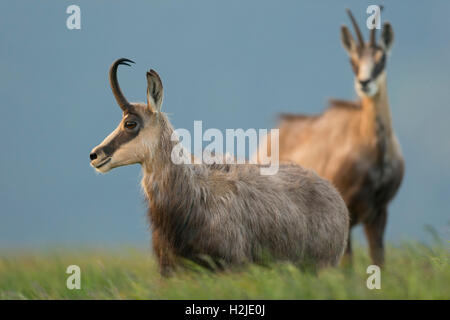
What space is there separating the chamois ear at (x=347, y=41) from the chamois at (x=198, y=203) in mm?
5523

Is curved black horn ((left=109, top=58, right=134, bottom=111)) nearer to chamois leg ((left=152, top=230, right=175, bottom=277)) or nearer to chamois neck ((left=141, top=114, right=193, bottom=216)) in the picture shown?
chamois neck ((left=141, top=114, right=193, bottom=216))

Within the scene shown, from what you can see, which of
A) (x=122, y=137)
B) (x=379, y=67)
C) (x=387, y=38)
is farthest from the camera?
(x=387, y=38)

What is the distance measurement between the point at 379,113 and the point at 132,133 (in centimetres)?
629

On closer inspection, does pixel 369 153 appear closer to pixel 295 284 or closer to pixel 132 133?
pixel 132 133

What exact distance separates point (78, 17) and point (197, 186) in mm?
2752

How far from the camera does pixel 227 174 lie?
7156 mm

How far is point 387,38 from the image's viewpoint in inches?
464

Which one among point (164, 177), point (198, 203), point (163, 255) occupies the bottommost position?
point (163, 255)

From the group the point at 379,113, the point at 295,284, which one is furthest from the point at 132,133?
the point at 379,113

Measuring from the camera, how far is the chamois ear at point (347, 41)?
12008 millimetres

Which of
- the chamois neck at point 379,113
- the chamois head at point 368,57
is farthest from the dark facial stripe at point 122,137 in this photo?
the chamois neck at point 379,113
